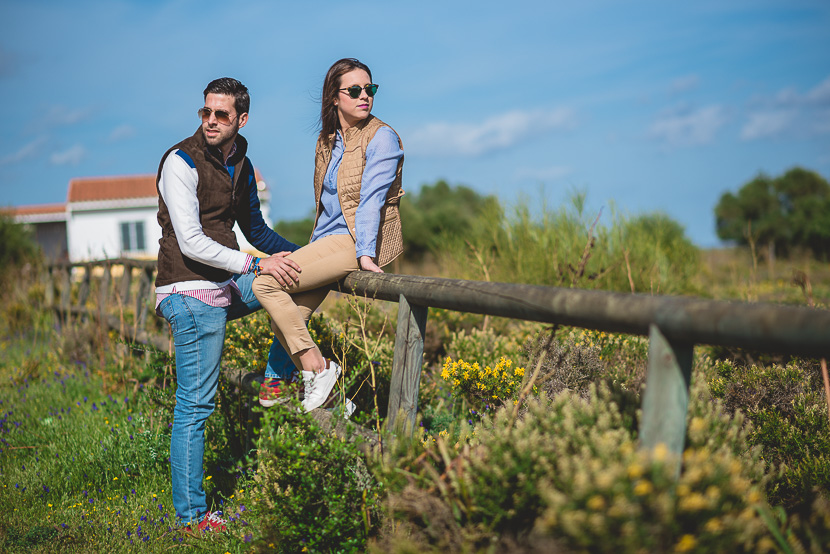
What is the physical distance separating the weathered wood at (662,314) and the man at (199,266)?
106 cm

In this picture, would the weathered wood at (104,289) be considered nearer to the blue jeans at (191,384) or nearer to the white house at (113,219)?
the blue jeans at (191,384)

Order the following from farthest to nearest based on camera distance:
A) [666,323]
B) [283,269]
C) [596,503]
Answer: [283,269]
[666,323]
[596,503]

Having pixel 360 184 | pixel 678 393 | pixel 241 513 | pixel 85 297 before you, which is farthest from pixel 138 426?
pixel 85 297

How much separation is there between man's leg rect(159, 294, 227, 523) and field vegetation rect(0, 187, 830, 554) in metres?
0.17

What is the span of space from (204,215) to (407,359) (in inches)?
46.8

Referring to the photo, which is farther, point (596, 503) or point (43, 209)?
point (43, 209)

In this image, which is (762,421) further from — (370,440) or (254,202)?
(254,202)

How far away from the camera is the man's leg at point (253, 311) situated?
317 cm

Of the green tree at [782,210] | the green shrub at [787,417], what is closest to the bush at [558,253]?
the green shrub at [787,417]

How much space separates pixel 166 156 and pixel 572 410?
206cm

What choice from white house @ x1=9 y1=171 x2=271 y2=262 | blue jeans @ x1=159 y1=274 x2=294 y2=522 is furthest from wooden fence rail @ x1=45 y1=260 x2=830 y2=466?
white house @ x1=9 y1=171 x2=271 y2=262

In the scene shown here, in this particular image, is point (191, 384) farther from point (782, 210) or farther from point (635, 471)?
point (782, 210)

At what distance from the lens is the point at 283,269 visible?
2.84 meters

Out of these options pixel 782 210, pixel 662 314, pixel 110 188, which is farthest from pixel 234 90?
pixel 110 188
